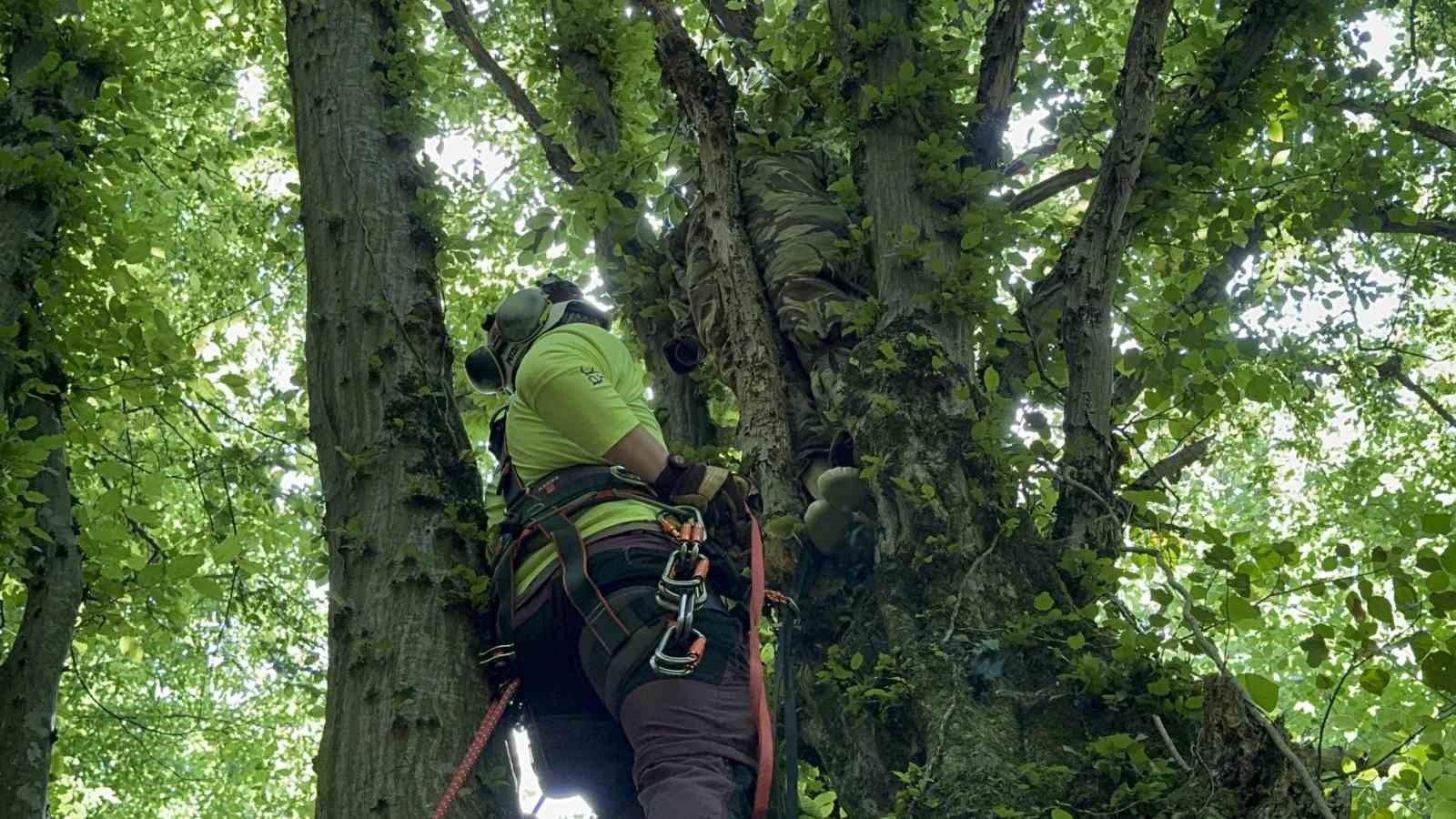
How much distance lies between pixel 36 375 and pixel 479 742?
2496mm

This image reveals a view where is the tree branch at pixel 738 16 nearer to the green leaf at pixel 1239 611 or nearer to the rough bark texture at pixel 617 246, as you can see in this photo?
the rough bark texture at pixel 617 246

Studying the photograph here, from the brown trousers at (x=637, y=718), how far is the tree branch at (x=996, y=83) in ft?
7.52

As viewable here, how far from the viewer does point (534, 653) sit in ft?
9.88

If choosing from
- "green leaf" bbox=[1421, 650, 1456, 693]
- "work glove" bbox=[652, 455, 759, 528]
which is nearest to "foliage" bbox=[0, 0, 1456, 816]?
"green leaf" bbox=[1421, 650, 1456, 693]

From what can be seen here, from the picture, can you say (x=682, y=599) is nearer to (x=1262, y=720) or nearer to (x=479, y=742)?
(x=479, y=742)

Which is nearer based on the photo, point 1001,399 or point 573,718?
point 573,718

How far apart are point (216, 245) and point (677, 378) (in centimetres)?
485

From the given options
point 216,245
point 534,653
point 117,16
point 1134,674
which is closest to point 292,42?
point 534,653

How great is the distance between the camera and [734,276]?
4.46 metres

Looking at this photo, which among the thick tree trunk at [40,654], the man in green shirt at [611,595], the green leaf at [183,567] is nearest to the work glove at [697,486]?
the man in green shirt at [611,595]

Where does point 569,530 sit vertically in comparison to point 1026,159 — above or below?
below

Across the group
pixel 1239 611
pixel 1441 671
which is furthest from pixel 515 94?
Answer: pixel 1441 671

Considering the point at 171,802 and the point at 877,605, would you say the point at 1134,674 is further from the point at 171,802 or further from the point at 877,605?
the point at 171,802

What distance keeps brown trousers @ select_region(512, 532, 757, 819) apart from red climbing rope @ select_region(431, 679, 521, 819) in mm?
155
